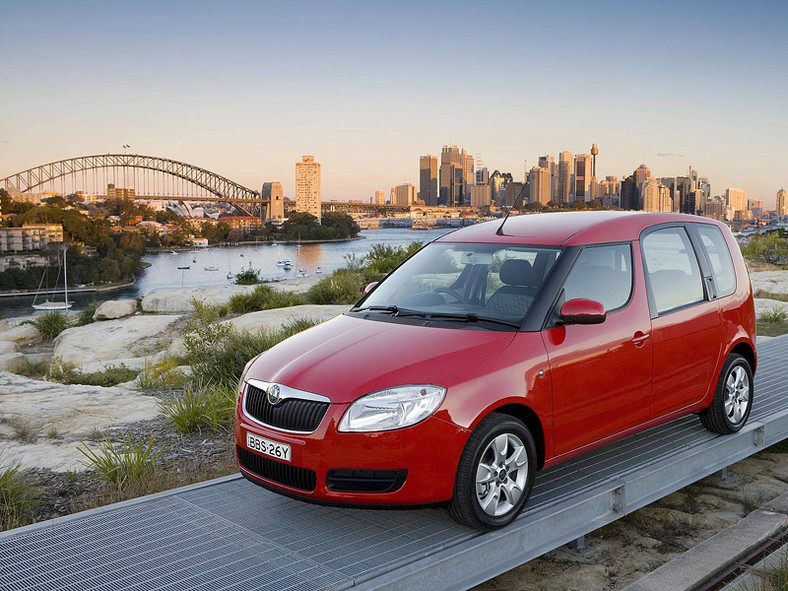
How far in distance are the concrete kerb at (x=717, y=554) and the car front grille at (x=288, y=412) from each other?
1.78m

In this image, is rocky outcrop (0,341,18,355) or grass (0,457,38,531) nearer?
grass (0,457,38,531)

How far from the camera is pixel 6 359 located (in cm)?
1246

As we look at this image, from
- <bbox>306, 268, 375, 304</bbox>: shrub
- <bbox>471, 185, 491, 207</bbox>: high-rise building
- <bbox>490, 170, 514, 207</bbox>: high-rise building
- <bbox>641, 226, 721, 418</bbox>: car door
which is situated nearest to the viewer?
<bbox>641, 226, 721, 418</bbox>: car door

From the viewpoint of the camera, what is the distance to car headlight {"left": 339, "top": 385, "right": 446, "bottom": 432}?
11.4 feet

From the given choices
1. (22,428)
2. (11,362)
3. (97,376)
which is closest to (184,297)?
(11,362)

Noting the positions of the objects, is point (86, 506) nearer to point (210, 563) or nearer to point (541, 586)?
point (210, 563)

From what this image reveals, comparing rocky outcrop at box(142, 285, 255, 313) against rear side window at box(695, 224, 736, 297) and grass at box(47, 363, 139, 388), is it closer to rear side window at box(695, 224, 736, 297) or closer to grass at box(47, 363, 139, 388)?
grass at box(47, 363, 139, 388)

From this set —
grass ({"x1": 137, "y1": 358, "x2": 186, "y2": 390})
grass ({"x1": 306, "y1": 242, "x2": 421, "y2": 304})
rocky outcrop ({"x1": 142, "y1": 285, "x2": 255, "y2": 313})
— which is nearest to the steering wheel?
grass ({"x1": 137, "y1": 358, "x2": 186, "y2": 390})

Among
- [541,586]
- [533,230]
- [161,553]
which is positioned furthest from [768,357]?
[161,553]

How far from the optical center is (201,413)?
645cm

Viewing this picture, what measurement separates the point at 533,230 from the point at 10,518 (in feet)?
12.3

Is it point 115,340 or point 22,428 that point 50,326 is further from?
point 22,428

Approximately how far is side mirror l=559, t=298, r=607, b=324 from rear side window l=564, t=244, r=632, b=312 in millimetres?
266

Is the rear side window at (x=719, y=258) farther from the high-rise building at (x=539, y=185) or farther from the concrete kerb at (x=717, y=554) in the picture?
the high-rise building at (x=539, y=185)
